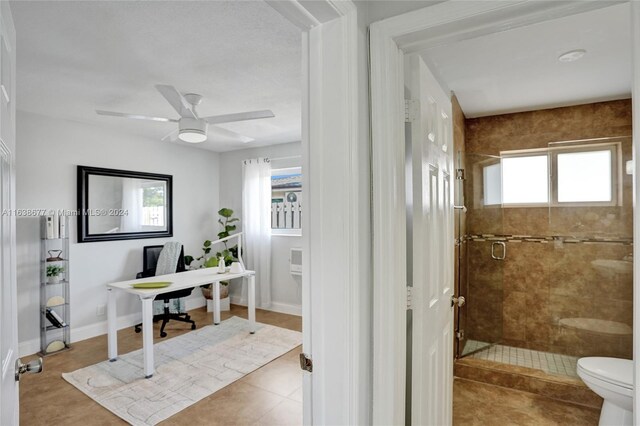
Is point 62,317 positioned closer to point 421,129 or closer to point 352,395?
point 352,395

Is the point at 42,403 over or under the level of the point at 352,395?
under

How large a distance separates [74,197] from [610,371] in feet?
15.5

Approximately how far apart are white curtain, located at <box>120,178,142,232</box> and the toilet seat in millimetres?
4449

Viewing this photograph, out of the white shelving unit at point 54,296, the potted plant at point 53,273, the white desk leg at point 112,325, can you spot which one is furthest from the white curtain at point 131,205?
the white desk leg at point 112,325

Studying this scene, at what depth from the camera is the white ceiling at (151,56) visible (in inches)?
68.2

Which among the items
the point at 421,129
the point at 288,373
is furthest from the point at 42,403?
the point at 421,129

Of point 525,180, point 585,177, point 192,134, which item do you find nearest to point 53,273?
point 192,134

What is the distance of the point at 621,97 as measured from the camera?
2787 mm

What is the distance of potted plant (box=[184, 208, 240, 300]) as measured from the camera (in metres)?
4.67

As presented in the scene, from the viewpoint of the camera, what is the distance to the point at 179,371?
2.97 m

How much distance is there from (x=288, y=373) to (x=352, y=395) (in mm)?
2113

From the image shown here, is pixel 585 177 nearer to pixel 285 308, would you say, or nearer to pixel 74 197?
pixel 285 308

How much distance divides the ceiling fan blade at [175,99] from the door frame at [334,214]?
1519 millimetres

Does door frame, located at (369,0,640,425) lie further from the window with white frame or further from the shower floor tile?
the window with white frame
